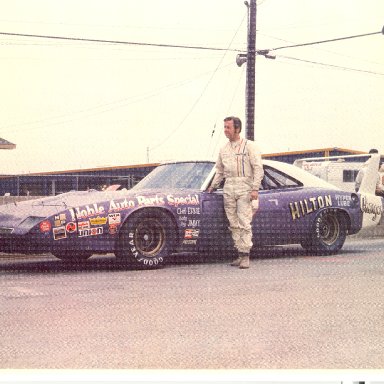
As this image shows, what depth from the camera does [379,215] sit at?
325 inches

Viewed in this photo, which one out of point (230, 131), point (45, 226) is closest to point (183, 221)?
point (230, 131)

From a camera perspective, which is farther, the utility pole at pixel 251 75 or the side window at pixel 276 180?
the side window at pixel 276 180

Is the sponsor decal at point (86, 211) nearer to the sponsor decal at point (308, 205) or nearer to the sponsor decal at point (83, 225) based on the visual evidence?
the sponsor decal at point (83, 225)

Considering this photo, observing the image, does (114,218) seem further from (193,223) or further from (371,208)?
(371,208)

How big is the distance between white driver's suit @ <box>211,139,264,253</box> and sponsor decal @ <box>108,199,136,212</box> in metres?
0.89

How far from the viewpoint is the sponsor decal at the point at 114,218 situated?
20.4 feet

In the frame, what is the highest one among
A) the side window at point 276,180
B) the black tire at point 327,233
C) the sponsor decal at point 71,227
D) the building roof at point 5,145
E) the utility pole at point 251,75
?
the utility pole at point 251,75

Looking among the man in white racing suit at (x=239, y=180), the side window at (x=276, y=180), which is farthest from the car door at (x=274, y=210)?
the man in white racing suit at (x=239, y=180)

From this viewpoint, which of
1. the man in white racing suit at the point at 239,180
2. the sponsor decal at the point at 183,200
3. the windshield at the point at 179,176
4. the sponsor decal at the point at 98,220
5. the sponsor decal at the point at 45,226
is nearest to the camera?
the sponsor decal at the point at 45,226

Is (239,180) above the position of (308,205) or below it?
above

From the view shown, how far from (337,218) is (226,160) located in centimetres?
164

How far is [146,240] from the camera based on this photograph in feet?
21.3

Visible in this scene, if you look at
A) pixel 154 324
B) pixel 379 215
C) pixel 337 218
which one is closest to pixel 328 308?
pixel 154 324

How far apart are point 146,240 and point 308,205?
6.02ft
